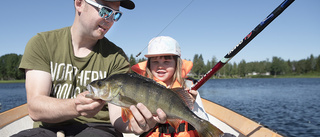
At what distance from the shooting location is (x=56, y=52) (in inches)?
122

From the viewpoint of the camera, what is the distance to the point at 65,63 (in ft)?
10.2

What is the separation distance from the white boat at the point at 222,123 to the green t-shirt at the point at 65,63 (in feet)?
7.99

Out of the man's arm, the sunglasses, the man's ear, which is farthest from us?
the man's ear

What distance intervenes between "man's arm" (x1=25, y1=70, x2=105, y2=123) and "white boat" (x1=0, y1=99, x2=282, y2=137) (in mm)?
2740

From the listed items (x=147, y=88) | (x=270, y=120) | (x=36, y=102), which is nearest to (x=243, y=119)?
(x=147, y=88)

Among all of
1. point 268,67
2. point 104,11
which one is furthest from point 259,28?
point 268,67

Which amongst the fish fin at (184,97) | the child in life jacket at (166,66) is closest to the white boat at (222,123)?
the child in life jacket at (166,66)

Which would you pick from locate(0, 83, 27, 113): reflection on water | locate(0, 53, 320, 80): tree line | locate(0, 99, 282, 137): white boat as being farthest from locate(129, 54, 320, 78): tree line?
locate(0, 99, 282, 137): white boat

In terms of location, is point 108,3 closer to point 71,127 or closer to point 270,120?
point 71,127

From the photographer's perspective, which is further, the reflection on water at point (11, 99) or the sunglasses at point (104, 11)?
the reflection on water at point (11, 99)

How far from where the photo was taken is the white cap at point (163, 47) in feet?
13.2

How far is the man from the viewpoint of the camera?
266 centimetres

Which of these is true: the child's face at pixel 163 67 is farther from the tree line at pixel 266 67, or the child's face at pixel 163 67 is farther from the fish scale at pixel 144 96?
the tree line at pixel 266 67

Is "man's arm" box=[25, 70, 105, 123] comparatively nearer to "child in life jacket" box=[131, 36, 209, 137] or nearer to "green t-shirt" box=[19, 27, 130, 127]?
"green t-shirt" box=[19, 27, 130, 127]
